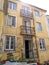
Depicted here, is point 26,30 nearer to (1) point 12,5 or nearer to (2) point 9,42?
(2) point 9,42

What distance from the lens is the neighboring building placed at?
1648 centimetres

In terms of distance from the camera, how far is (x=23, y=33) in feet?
58.2

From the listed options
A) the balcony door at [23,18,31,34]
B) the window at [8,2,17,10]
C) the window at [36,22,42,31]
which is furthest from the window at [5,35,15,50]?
the window at [36,22,42,31]

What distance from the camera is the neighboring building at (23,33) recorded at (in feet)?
54.1

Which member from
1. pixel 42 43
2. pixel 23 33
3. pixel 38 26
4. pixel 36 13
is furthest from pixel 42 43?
pixel 36 13

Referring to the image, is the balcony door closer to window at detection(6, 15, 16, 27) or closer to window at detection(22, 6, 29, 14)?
window at detection(22, 6, 29, 14)

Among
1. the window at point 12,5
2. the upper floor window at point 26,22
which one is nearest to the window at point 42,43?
the upper floor window at point 26,22

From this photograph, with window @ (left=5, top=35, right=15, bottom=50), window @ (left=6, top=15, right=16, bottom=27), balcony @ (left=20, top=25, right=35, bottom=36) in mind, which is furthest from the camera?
balcony @ (left=20, top=25, right=35, bottom=36)

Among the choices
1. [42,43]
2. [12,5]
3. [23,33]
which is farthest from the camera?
[42,43]

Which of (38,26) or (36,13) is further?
(36,13)

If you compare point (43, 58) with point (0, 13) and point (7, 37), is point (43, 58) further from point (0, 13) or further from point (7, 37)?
point (0, 13)

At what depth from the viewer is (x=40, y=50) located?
18.9 m

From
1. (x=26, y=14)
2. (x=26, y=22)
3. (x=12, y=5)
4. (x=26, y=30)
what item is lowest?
(x=26, y=30)

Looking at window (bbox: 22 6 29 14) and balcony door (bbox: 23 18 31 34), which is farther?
window (bbox: 22 6 29 14)
